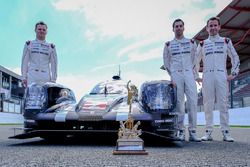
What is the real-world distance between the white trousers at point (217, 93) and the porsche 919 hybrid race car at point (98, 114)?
1130 millimetres

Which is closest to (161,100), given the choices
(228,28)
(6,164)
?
(6,164)

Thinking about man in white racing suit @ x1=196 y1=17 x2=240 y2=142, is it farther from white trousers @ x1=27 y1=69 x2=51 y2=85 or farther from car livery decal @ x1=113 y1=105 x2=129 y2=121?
white trousers @ x1=27 y1=69 x2=51 y2=85

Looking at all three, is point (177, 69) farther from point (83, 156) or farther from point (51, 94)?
point (83, 156)

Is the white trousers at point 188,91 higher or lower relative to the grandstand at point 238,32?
lower

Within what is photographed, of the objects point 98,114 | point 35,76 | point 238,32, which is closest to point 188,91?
point 98,114

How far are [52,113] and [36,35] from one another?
1.60 metres

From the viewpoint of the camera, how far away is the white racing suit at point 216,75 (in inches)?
178

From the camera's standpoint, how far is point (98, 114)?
3.40m

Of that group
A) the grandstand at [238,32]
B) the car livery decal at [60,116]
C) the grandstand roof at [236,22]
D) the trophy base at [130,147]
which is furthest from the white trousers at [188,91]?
the grandstand roof at [236,22]

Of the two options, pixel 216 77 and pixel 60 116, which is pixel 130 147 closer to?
pixel 60 116

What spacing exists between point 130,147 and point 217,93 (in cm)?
230

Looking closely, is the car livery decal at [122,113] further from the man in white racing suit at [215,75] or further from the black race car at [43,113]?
the man in white racing suit at [215,75]

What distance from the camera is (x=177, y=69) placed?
4391mm

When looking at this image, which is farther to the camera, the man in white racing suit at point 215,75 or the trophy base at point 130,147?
the man in white racing suit at point 215,75
